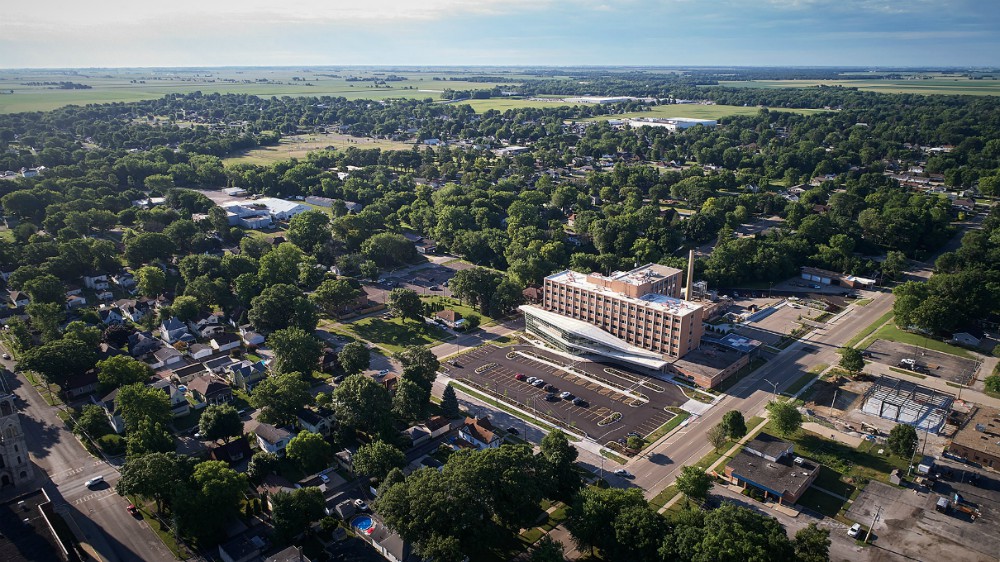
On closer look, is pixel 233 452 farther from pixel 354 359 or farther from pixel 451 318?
pixel 451 318

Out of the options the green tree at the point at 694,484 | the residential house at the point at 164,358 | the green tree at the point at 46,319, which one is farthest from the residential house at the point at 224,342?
the green tree at the point at 694,484

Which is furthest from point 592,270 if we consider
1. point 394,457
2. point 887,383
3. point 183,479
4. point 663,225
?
point 183,479

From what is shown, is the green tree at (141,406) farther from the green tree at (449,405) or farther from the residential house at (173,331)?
the green tree at (449,405)

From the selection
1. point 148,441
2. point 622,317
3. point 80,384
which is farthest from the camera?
point 622,317

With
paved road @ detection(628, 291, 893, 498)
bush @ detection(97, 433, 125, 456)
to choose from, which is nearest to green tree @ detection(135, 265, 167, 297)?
bush @ detection(97, 433, 125, 456)

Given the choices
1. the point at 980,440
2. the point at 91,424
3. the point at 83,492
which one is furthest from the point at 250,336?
the point at 980,440

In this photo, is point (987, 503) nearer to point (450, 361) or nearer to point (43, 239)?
point (450, 361)

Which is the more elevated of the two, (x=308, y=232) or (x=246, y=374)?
(x=308, y=232)
